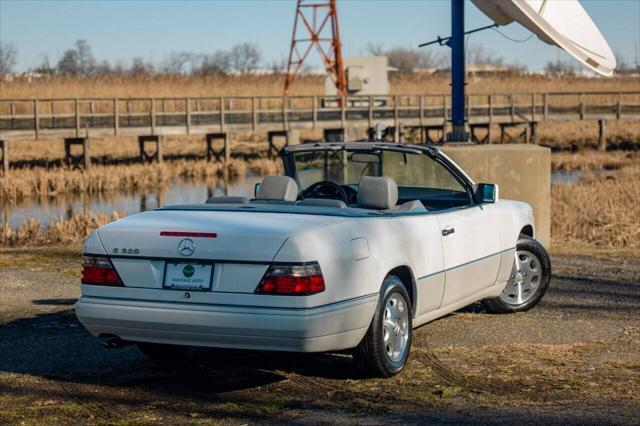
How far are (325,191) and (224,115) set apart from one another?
3586cm

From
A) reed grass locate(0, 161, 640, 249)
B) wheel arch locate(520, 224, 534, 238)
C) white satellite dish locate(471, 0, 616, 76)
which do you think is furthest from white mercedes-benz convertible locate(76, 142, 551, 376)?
reed grass locate(0, 161, 640, 249)

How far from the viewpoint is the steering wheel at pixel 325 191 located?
27.8ft

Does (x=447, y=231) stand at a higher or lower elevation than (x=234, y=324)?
higher

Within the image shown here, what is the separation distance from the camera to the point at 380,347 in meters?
7.00

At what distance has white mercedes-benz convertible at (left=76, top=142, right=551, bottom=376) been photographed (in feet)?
21.3

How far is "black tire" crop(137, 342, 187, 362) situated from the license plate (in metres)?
1.03

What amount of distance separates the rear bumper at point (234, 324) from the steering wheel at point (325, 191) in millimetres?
1697

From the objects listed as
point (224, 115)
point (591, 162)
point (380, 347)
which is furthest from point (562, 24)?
point (224, 115)

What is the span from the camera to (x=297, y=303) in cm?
646

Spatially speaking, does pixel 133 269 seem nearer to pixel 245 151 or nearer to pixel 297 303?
pixel 297 303

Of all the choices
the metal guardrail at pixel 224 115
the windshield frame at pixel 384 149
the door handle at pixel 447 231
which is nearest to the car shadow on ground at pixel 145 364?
the door handle at pixel 447 231

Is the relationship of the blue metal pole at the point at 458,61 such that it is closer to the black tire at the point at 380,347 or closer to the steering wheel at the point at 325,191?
the steering wheel at the point at 325,191

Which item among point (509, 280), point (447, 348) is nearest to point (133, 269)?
point (447, 348)

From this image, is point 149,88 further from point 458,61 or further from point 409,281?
point 409,281
